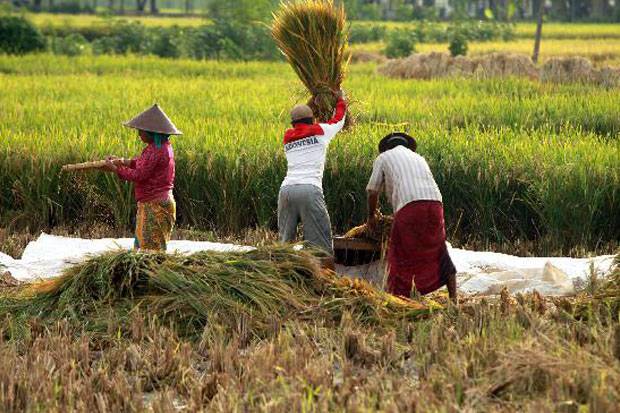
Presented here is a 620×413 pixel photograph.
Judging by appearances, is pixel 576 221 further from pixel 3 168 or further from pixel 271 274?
pixel 3 168

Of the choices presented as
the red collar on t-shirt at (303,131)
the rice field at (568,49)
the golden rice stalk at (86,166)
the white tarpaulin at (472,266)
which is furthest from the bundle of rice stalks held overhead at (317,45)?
the rice field at (568,49)

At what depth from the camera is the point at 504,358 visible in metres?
4.00

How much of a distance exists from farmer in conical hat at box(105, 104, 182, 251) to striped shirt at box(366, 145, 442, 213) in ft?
3.57

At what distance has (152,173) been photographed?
20.2 feet

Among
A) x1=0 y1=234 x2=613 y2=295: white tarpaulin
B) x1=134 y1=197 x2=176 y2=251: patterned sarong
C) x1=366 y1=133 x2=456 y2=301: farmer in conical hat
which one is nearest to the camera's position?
x1=366 y1=133 x2=456 y2=301: farmer in conical hat

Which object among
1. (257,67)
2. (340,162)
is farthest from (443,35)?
(340,162)

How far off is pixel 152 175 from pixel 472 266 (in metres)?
1.87

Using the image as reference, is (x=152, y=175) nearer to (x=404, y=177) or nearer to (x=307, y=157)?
(x=307, y=157)

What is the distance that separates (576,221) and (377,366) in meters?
3.35

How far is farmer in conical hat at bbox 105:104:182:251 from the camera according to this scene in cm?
614

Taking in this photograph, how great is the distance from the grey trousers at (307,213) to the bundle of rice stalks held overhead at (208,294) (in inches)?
29.7

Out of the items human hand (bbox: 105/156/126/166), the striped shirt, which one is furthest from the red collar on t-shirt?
human hand (bbox: 105/156/126/166)

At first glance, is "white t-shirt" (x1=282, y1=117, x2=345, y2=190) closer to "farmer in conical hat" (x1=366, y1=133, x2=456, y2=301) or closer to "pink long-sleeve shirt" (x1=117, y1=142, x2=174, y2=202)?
"farmer in conical hat" (x1=366, y1=133, x2=456, y2=301)

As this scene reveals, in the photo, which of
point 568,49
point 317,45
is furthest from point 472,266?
point 568,49
